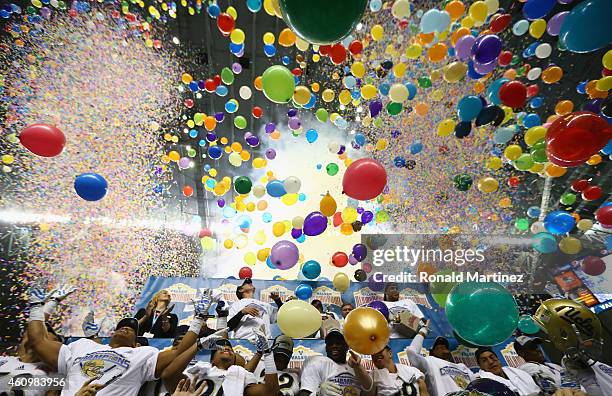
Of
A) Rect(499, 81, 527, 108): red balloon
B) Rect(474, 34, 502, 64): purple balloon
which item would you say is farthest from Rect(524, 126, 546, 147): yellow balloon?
Rect(474, 34, 502, 64): purple balloon

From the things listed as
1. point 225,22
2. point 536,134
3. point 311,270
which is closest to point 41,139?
point 225,22

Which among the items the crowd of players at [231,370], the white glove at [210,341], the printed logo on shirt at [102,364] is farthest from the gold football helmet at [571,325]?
the printed logo on shirt at [102,364]

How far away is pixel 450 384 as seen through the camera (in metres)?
3.20

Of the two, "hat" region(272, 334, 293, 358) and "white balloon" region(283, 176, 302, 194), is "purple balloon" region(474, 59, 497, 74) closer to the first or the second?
"white balloon" region(283, 176, 302, 194)

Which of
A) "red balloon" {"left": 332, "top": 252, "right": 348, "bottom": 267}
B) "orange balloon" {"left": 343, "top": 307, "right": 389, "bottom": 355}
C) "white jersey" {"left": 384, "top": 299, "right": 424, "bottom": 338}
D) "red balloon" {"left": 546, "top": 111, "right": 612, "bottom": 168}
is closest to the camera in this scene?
"red balloon" {"left": 546, "top": 111, "right": 612, "bottom": 168}

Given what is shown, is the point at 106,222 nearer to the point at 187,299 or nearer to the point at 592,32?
the point at 187,299

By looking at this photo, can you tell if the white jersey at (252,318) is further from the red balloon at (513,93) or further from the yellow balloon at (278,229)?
the red balloon at (513,93)

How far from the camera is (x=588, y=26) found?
88.5 inches

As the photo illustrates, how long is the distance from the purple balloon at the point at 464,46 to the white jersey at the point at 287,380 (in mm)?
3586

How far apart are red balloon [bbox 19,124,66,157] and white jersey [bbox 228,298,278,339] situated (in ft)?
8.37

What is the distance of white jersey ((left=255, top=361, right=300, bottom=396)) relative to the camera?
3062 mm

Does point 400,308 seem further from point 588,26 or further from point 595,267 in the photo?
point 588,26

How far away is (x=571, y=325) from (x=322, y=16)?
2.98m

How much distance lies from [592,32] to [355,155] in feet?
13.8
